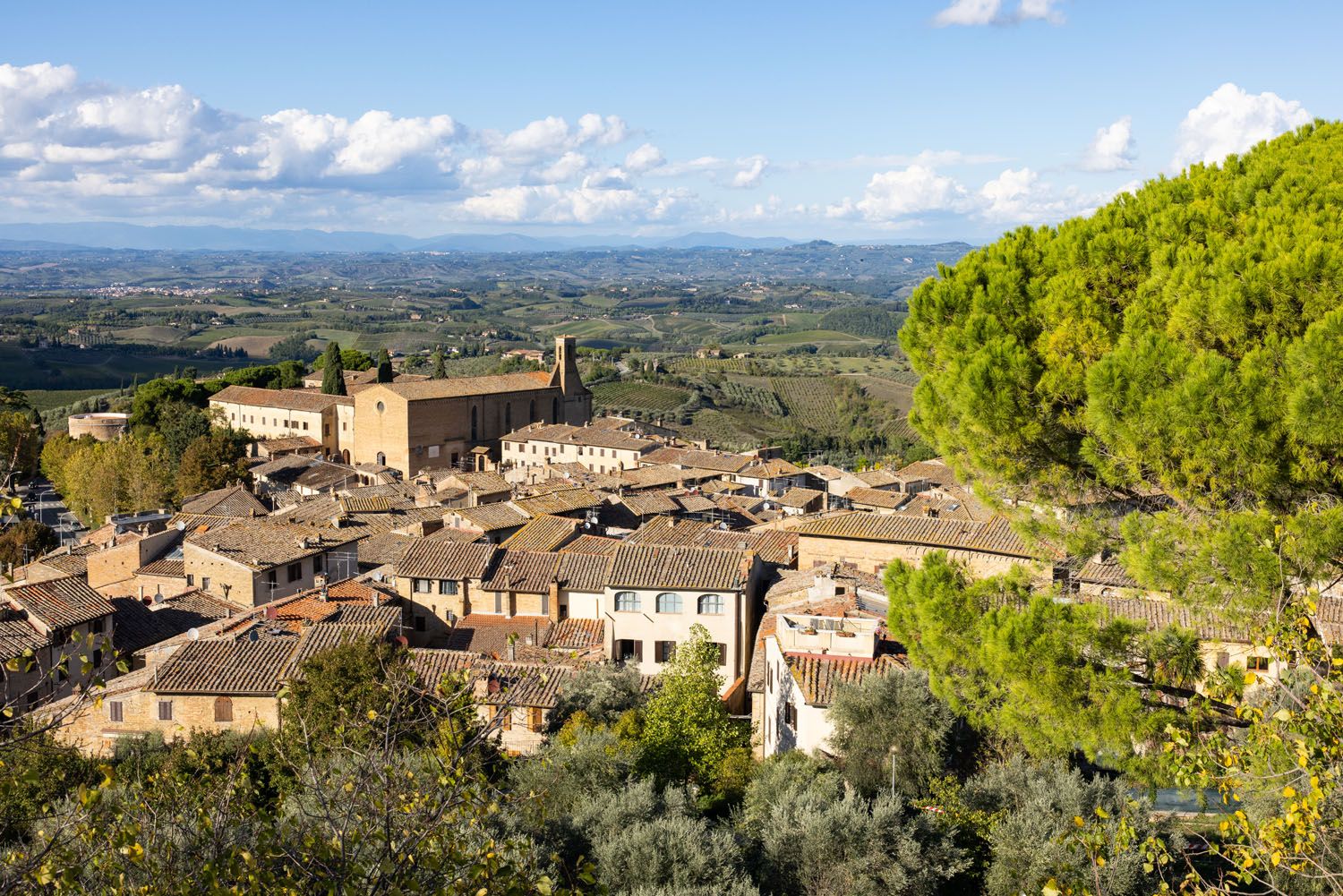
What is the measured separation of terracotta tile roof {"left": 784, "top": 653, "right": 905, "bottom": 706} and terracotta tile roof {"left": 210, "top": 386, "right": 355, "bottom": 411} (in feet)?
151

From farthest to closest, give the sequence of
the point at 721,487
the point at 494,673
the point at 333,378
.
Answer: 1. the point at 333,378
2. the point at 721,487
3. the point at 494,673

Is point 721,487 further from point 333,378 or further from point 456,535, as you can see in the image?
point 333,378

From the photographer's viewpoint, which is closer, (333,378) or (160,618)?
(160,618)

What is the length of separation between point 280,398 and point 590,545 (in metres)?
39.8

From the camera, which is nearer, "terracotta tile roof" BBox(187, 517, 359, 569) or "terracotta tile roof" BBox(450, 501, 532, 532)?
"terracotta tile roof" BBox(187, 517, 359, 569)

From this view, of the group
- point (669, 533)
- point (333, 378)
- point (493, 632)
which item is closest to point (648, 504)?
point (669, 533)

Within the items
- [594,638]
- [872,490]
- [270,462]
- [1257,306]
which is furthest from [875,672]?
[270,462]

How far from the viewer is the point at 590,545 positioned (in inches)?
1072

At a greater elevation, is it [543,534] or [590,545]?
[590,545]

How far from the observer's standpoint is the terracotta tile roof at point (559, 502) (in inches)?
1355

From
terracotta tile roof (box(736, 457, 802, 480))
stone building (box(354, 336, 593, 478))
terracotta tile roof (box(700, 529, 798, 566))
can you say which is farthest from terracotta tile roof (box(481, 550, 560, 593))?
stone building (box(354, 336, 593, 478))

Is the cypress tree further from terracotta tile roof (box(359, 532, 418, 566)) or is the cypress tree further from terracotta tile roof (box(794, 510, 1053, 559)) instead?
terracotta tile roof (box(794, 510, 1053, 559))

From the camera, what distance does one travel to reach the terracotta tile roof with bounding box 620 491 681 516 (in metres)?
38.0

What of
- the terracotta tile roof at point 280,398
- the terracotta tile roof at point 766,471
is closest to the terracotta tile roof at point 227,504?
the terracotta tile roof at point 280,398
